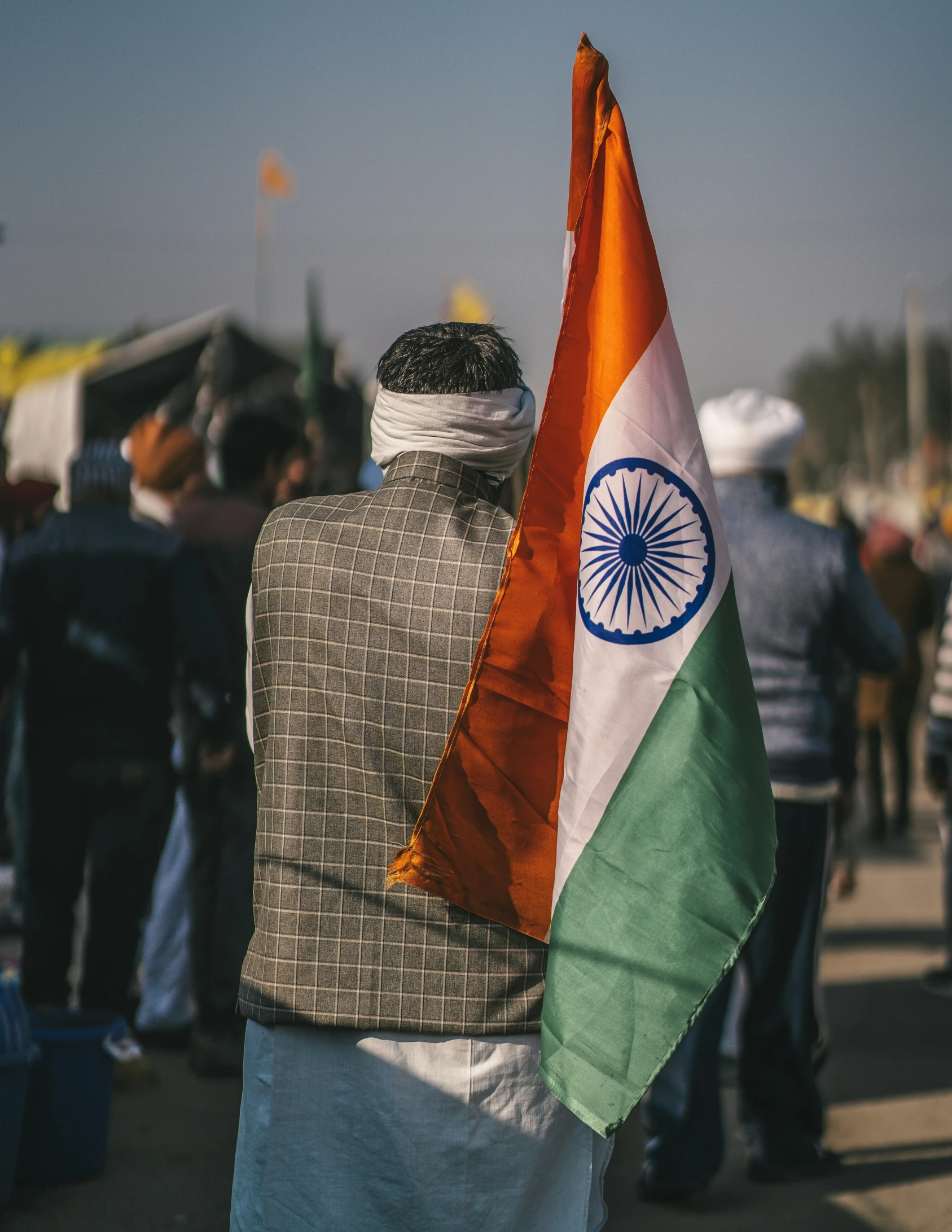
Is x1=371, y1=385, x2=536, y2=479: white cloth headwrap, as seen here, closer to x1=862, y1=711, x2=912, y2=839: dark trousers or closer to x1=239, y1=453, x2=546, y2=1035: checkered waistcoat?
x1=239, y1=453, x2=546, y2=1035: checkered waistcoat

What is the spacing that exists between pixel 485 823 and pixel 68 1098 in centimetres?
238

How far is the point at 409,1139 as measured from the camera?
6.77ft

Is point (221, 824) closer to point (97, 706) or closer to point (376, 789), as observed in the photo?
point (97, 706)

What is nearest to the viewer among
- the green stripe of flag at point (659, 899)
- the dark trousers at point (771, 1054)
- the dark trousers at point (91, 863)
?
the green stripe of flag at point (659, 899)

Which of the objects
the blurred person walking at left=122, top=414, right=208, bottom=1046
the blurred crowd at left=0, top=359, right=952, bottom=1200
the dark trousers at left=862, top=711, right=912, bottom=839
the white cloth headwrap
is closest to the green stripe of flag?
the white cloth headwrap

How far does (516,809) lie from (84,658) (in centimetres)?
273

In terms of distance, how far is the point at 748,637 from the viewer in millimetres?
4160

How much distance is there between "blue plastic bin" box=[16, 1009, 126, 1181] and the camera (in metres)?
3.88

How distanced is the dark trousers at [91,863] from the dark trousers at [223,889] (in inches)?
12.5

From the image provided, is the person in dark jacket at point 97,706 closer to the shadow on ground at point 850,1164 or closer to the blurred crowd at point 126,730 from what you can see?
the blurred crowd at point 126,730

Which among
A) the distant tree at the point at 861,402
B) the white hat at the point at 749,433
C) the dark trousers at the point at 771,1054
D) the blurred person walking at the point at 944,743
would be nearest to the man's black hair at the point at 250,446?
the white hat at the point at 749,433

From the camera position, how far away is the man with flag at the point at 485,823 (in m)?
2.03

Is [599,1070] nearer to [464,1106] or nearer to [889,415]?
[464,1106]

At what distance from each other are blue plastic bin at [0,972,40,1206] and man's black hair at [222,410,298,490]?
2060mm
